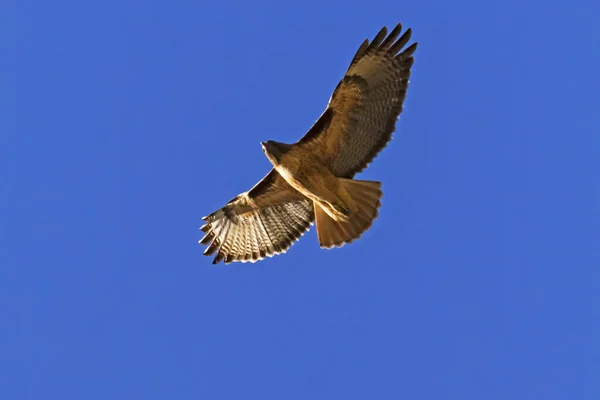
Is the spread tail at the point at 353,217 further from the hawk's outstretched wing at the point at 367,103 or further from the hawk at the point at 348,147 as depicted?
the hawk's outstretched wing at the point at 367,103

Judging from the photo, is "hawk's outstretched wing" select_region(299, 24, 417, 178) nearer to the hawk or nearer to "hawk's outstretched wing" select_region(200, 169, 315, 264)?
the hawk

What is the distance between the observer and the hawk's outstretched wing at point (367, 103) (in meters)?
11.4

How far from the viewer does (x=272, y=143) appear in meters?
11.5

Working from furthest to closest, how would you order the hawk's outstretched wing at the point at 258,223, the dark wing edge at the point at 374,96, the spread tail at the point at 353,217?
the hawk's outstretched wing at the point at 258,223, the spread tail at the point at 353,217, the dark wing edge at the point at 374,96

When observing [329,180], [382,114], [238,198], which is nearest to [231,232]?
[238,198]

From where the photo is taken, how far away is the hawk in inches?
450

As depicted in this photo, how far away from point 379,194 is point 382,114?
1208 mm

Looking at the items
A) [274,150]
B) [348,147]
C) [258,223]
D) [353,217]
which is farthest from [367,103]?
[258,223]

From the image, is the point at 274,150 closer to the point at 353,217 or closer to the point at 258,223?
the point at 353,217

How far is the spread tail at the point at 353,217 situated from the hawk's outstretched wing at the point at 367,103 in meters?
0.52

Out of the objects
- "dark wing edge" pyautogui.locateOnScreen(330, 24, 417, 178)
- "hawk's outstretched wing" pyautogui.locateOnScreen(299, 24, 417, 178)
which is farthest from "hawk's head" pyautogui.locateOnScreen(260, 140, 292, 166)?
"dark wing edge" pyautogui.locateOnScreen(330, 24, 417, 178)

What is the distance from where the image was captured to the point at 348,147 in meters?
11.9

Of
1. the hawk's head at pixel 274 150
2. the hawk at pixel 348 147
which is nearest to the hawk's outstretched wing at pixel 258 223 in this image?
the hawk at pixel 348 147

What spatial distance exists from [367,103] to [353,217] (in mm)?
1742
